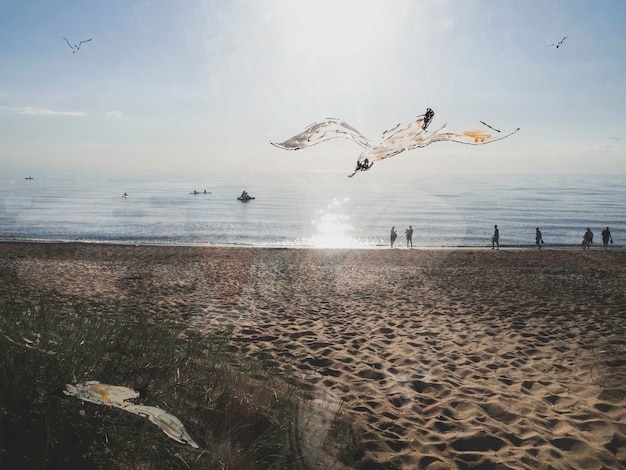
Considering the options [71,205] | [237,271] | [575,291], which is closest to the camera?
[575,291]

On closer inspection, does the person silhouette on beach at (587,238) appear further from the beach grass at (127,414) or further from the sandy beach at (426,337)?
the beach grass at (127,414)

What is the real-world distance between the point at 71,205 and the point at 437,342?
77.6 metres

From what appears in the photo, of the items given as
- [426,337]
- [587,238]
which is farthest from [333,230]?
[426,337]

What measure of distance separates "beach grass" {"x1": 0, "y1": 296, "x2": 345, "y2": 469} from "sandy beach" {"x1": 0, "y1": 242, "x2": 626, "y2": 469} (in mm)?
659

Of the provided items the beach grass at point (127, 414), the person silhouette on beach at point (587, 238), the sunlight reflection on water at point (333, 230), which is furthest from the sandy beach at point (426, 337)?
the sunlight reflection on water at point (333, 230)

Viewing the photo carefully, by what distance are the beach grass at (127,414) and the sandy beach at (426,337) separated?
66cm

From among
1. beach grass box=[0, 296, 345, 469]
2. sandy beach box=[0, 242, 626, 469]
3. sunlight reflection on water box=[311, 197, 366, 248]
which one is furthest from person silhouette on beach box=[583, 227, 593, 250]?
beach grass box=[0, 296, 345, 469]

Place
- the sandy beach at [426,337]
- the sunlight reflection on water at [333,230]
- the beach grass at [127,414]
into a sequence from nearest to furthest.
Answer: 1. the beach grass at [127,414]
2. the sandy beach at [426,337]
3. the sunlight reflection on water at [333,230]

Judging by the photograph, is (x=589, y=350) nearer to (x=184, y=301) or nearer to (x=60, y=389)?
(x=60, y=389)

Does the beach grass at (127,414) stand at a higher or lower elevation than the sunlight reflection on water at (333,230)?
lower

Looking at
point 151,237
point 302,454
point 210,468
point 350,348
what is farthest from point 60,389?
point 151,237

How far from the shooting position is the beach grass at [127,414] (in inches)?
134

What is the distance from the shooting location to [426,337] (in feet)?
29.2

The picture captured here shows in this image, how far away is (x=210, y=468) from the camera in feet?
11.9
